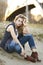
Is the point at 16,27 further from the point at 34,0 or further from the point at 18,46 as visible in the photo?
the point at 34,0

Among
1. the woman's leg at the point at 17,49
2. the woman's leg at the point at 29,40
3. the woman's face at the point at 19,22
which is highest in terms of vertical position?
the woman's face at the point at 19,22

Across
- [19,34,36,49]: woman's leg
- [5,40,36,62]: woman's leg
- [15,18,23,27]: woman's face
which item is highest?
[15,18,23,27]: woman's face

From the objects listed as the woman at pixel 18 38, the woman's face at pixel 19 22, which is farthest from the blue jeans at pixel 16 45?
the woman's face at pixel 19 22

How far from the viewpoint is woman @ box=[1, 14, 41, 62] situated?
5.26 metres

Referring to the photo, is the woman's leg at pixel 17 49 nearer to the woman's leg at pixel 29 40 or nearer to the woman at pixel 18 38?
the woman at pixel 18 38

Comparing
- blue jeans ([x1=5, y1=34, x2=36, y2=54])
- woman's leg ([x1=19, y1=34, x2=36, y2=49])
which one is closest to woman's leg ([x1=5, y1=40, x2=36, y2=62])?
blue jeans ([x1=5, y1=34, x2=36, y2=54])

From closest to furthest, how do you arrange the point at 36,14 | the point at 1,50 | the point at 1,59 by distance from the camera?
the point at 1,59, the point at 1,50, the point at 36,14

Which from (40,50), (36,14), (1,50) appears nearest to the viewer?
(1,50)

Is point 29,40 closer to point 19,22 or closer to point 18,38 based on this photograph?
point 18,38

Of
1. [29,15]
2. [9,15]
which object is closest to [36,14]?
[29,15]

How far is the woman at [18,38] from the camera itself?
5.26 metres

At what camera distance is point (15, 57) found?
548 cm

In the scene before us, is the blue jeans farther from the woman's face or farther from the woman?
the woman's face

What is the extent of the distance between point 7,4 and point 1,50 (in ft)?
19.6
